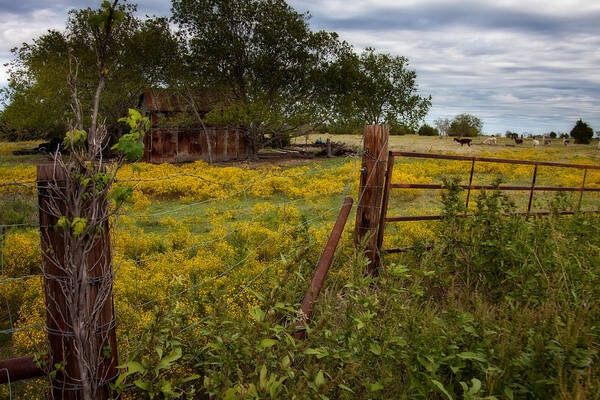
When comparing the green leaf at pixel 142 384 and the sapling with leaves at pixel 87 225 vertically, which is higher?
the sapling with leaves at pixel 87 225

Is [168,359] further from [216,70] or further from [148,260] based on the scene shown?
[216,70]

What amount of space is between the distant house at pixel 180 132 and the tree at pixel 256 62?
1.13 meters

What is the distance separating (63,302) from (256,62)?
25.1m

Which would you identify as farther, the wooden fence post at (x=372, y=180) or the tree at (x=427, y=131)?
the tree at (x=427, y=131)

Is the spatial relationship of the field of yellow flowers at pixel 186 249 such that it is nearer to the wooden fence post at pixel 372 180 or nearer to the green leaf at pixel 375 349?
the wooden fence post at pixel 372 180

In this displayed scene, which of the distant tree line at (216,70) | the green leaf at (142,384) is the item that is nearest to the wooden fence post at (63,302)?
the green leaf at (142,384)

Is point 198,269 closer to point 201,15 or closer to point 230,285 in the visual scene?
point 230,285

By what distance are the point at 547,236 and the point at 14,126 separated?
3095 centimetres

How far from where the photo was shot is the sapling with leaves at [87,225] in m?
1.84

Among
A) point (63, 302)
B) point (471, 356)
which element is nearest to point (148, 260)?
point (63, 302)

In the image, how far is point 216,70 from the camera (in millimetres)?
25562

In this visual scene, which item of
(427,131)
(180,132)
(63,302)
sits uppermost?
(427,131)

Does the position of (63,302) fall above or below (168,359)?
above

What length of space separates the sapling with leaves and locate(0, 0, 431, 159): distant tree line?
2186cm
